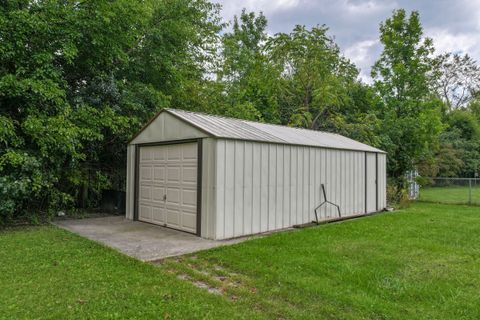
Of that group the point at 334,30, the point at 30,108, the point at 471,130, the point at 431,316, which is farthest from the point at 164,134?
the point at 471,130

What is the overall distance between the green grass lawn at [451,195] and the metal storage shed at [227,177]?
668 centimetres

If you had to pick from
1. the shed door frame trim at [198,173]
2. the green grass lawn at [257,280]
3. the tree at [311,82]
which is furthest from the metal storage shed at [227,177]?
the tree at [311,82]

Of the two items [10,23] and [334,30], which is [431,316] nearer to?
[10,23]

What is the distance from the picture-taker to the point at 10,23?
24.8 feet

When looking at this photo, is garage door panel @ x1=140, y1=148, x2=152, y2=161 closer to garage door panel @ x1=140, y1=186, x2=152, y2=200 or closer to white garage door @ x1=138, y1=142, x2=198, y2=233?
white garage door @ x1=138, y1=142, x2=198, y2=233

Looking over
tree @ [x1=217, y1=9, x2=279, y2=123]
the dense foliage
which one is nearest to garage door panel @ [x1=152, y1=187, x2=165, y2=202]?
the dense foliage

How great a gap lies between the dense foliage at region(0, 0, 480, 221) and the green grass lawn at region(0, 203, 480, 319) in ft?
8.07

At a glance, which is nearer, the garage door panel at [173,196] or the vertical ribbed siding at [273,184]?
the vertical ribbed siding at [273,184]

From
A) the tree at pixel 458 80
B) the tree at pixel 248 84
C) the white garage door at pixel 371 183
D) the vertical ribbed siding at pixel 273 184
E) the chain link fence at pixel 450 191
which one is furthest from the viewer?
Answer: the tree at pixel 458 80

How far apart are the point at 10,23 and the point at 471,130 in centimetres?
2999

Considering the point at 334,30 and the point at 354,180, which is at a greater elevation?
the point at 334,30

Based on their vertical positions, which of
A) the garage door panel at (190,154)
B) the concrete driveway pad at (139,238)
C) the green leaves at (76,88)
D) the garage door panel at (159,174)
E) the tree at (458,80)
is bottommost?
the concrete driveway pad at (139,238)

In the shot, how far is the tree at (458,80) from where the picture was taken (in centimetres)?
2955

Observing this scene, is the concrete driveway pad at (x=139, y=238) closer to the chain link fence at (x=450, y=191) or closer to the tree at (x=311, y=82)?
the tree at (x=311, y=82)
